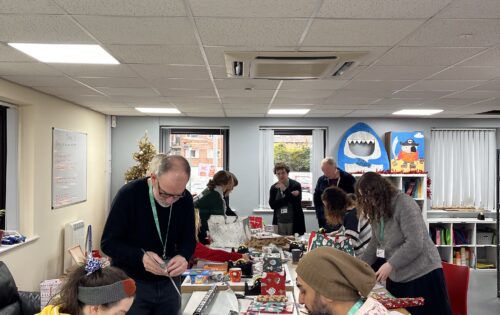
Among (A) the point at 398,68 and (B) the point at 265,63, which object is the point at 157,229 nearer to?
(B) the point at 265,63

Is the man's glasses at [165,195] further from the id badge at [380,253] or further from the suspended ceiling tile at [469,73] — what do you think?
the suspended ceiling tile at [469,73]

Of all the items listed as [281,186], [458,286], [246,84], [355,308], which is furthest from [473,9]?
[281,186]

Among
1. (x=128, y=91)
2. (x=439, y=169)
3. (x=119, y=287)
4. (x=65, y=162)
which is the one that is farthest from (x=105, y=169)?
(x=119, y=287)

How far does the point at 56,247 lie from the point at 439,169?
20.9ft

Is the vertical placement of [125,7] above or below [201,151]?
above

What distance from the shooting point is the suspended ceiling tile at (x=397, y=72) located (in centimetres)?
391

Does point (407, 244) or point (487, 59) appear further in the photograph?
point (487, 59)

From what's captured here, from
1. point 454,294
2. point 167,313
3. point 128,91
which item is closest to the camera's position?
point 167,313

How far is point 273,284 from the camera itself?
9.45 feet

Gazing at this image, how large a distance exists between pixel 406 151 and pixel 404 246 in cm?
535

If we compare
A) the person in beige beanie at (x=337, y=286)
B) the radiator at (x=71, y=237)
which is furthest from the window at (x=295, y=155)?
the person in beige beanie at (x=337, y=286)

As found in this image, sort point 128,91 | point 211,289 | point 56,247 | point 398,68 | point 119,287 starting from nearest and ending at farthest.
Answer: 1. point 119,287
2. point 211,289
3. point 398,68
4. point 128,91
5. point 56,247

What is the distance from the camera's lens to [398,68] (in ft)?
12.9

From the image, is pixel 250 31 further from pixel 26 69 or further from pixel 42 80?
pixel 42 80
